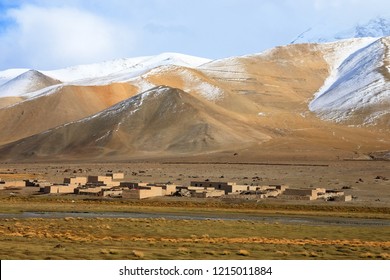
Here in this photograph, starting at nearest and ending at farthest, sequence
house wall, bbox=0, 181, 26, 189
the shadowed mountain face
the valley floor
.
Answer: the valley floor → house wall, bbox=0, 181, 26, 189 → the shadowed mountain face

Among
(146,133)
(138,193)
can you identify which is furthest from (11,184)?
(146,133)

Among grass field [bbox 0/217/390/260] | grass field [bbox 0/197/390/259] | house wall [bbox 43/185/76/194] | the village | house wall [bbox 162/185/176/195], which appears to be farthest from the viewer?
house wall [bbox 43/185/76/194]

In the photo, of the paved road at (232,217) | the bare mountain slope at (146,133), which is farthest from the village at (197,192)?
the bare mountain slope at (146,133)

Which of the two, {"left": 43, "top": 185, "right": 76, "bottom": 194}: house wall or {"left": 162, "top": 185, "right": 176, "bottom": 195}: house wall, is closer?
{"left": 162, "top": 185, "right": 176, "bottom": 195}: house wall

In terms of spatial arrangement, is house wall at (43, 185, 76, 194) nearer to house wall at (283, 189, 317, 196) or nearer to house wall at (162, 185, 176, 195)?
house wall at (162, 185, 176, 195)

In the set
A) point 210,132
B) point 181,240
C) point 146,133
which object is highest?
point 146,133

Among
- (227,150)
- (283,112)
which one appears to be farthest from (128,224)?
(283,112)

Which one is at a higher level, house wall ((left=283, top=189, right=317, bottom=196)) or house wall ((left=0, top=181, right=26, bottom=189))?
house wall ((left=0, top=181, right=26, bottom=189))

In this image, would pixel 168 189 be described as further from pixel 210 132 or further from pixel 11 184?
pixel 210 132

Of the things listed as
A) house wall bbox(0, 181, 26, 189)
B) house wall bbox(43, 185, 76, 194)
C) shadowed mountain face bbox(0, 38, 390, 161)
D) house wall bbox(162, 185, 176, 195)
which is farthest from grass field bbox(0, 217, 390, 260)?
shadowed mountain face bbox(0, 38, 390, 161)

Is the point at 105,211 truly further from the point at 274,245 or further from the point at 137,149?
the point at 137,149

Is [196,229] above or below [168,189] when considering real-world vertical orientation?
below

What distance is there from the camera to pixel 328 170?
95688mm

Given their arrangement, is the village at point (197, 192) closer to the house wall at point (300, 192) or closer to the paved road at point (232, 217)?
the house wall at point (300, 192)
